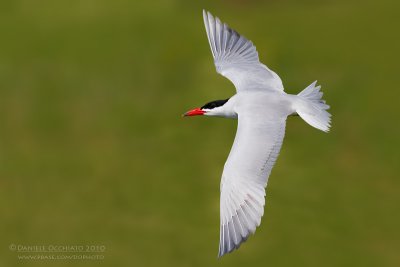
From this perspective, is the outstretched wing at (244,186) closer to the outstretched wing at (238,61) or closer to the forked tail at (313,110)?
the forked tail at (313,110)

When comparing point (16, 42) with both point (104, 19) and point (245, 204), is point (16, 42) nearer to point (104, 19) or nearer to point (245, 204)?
point (104, 19)

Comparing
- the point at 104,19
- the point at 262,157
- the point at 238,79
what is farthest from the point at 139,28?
the point at 262,157

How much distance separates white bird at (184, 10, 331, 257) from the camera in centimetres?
515

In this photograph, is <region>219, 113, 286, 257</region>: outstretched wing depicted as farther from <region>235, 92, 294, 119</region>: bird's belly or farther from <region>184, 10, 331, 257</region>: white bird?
<region>235, 92, 294, 119</region>: bird's belly

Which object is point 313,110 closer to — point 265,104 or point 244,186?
point 265,104

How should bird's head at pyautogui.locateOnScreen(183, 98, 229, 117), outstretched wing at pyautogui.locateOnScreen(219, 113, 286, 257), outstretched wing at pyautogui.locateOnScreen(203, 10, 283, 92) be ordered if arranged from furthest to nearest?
outstretched wing at pyautogui.locateOnScreen(203, 10, 283, 92), bird's head at pyautogui.locateOnScreen(183, 98, 229, 117), outstretched wing at pyautogui.locateOnScreen(219, 113, 286, 257)

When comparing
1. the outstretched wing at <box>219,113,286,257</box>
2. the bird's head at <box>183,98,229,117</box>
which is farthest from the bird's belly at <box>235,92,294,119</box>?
the outstretched wing at <box>219,113,286,257</box>

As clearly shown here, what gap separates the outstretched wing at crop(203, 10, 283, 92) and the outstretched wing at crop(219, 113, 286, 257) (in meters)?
0.76

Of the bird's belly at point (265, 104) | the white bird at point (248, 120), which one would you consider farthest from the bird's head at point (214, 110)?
the bird's belly at point (265, 104)

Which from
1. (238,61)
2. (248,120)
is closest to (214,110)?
(238,61)

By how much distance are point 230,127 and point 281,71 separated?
154 cm

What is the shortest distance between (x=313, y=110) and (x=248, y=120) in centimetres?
45

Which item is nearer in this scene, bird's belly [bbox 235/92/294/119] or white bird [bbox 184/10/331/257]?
white bird [bbox 184/10/331/257]

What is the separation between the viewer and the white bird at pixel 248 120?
5.15 m
